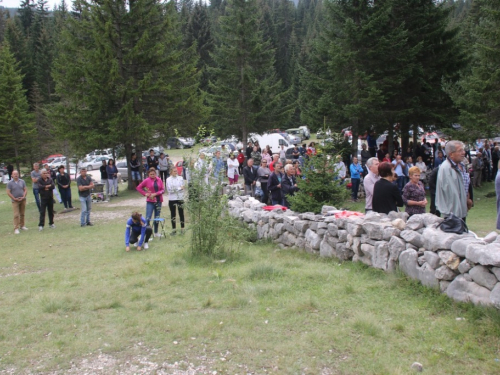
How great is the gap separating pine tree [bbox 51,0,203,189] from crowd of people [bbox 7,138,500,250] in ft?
6.02

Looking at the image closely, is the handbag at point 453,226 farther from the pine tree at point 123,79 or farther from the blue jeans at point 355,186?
the pine tree at point 123,79

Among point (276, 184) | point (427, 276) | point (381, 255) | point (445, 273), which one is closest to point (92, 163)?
point (276, 184)

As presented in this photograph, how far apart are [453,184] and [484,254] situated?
194 cm

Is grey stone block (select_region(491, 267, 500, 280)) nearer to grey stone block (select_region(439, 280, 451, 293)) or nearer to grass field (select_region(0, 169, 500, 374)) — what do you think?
grass field (select_region(0, 169, 500, 374))

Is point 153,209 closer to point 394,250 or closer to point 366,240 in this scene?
point 366,240

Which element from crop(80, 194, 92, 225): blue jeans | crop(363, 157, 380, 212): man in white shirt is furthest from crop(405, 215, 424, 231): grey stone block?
crop(80, 194, 92, 225): blue jeans

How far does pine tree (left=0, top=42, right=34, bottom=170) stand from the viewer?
31.4 meters

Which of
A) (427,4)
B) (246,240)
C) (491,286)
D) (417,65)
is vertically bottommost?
(246,240)

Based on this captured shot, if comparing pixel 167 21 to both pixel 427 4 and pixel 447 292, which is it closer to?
pixel 427 4

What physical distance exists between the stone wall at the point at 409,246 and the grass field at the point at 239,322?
179mm

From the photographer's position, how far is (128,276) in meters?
7.23

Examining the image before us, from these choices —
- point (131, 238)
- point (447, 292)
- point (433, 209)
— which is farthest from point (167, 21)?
point (447, 292)

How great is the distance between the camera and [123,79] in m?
21.2

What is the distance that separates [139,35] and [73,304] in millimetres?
18279
